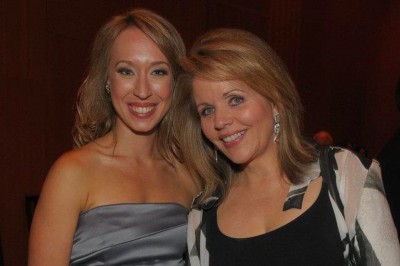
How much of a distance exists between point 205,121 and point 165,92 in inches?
12.1

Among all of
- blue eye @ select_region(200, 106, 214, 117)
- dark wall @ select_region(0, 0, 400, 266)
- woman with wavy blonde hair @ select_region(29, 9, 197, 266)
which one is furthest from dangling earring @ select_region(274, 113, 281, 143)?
dark wall @ select_region(0, 0, 400, 266)

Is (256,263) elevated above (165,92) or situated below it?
below

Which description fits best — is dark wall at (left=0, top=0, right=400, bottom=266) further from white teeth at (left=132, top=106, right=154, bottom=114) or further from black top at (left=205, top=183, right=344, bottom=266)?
black top at (left=205, top=183, right=344, bottom=266)

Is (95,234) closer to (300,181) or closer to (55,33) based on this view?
(300,181)

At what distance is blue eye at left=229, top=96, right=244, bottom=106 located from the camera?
2.02 meters

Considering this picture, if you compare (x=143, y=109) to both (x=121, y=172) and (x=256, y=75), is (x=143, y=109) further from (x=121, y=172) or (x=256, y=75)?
(x=256, y=75)

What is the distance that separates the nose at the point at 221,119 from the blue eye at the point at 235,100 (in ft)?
0.15

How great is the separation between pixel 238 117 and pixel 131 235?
27.4 inches

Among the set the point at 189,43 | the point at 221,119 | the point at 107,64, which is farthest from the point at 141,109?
the point at 189,43

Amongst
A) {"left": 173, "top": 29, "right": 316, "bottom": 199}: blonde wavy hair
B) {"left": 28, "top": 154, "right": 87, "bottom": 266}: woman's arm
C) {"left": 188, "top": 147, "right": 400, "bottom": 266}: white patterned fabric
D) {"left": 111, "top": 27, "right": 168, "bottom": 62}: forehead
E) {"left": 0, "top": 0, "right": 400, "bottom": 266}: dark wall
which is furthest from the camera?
{"left": 0, "top": 0, "right": 400, "bottom": 266}: dark wall

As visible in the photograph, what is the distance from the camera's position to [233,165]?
2.34m

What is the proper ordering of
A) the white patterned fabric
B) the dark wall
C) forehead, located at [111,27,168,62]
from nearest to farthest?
1. the white patterned fabric
2. forehead, located at [111,27,168,62]
3. the dark wall

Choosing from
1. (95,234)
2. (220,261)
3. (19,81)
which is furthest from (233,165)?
(19,81)

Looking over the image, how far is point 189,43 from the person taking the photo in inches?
275
